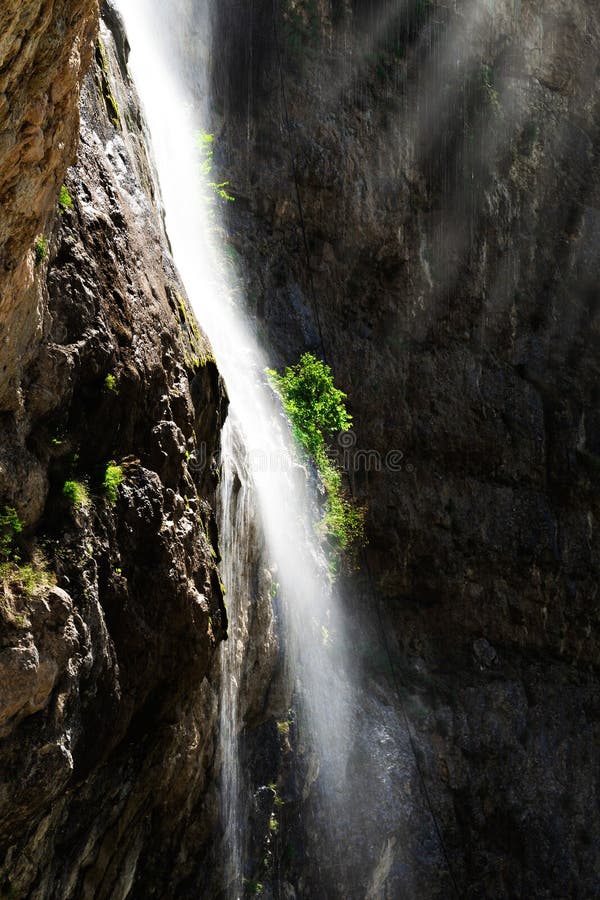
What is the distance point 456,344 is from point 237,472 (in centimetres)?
972

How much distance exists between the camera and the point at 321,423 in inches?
586

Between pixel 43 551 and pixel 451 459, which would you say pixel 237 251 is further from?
pixel 43 551

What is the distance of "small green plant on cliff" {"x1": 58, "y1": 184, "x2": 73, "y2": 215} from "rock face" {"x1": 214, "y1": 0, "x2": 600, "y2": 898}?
31.6 ft

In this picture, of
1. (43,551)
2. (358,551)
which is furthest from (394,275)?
(43,551)

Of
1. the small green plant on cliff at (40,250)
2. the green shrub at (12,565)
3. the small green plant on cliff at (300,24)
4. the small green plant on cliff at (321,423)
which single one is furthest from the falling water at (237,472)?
the small green plant on cliff at (40,250)

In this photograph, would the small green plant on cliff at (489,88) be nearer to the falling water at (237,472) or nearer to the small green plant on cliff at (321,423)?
the falling water at (237,472)

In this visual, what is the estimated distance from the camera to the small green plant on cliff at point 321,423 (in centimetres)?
1454

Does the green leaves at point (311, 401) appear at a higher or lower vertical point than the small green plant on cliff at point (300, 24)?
lower

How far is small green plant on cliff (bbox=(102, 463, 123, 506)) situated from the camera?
21.9 feet

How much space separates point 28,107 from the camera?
15.3 feet

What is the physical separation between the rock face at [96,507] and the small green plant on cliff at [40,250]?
0.04m

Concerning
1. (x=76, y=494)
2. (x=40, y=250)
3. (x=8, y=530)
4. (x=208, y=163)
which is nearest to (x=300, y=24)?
(x=208, y=163)

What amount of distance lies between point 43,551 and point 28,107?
109 inches

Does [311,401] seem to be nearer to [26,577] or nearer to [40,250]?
[40,250]
